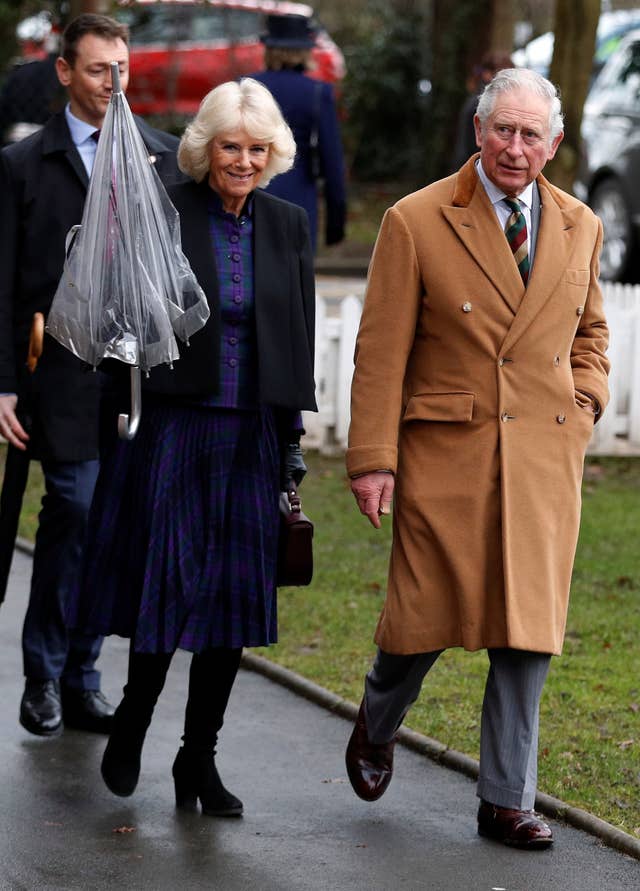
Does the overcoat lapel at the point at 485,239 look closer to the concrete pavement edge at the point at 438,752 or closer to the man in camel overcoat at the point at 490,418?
the man in camel overcoat at the point at 490,418

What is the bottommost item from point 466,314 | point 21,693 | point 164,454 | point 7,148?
point 21,693

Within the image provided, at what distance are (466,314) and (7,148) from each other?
1832 millimetres

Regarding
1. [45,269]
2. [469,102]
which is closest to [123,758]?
[45,269]

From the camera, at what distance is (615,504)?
33.8ft

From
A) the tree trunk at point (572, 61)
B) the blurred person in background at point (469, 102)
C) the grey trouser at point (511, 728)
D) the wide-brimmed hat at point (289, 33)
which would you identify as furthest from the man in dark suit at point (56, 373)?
the tree trunk at point (572, 61)

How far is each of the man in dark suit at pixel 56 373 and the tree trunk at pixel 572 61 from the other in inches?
278

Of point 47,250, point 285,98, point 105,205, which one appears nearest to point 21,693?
point 47,250

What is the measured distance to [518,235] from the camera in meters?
4.91

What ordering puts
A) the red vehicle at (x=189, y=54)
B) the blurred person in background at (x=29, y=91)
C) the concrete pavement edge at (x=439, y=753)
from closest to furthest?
the concrete pavement edge at (x=439, y=753)
the blurred person in background at (x=29, y=91)
the red vehicle at (x=189, y=54)

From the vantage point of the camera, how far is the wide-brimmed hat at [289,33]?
971 centimetres

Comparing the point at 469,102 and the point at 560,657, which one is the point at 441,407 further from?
the point at 469,102

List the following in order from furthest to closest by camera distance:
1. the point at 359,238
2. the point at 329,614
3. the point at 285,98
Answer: the point at 359,238 → the point at 285,98 → the point at 329,614

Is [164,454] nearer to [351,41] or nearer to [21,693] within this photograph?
[21,693]

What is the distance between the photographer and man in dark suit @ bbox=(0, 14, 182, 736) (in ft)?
18.8
